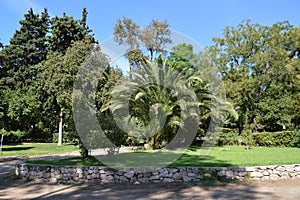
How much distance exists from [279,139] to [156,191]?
16756 mm

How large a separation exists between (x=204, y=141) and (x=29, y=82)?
795 inches

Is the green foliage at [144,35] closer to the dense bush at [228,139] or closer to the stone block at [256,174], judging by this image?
the dense bush at [228,139]

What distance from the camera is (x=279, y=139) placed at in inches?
827

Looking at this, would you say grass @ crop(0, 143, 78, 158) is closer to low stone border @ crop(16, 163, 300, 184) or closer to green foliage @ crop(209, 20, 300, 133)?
low stone border @ crop(16, 163, 300, 184)

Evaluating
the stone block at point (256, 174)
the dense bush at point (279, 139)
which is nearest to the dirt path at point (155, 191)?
the stone block at point (256, 174)

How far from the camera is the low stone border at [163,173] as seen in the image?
8.49 m

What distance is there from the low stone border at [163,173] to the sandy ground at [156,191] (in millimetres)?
334

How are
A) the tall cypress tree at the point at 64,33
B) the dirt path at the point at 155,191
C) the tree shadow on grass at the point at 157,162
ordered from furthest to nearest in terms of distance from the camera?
the tall cypress tree at the point at 64,33, the tree shadow on grass at the point at 157,162, the dirt path at the point at 155,191

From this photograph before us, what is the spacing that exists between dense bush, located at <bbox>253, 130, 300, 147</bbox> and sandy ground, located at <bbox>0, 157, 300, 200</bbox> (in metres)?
13.1

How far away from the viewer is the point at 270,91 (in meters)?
25.4

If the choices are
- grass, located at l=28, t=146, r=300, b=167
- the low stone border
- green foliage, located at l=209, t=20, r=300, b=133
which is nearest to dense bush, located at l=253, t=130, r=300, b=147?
green foliage, located at l=209, t=20, r=300, b=133

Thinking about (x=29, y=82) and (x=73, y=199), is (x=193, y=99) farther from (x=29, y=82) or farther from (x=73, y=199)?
(x=29, y=82)

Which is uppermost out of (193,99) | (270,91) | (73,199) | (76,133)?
(270,91)

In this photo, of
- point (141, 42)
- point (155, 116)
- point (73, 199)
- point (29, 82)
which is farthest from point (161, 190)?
point (29, 82)
